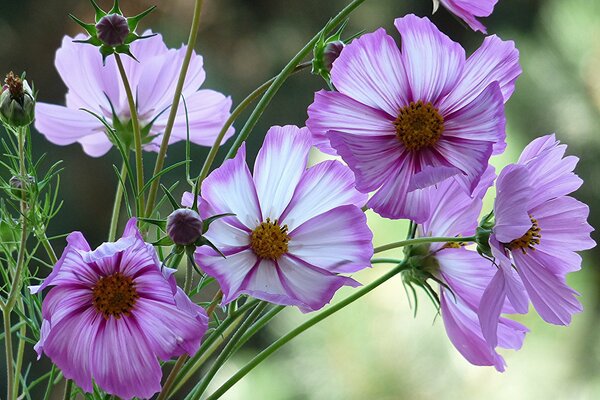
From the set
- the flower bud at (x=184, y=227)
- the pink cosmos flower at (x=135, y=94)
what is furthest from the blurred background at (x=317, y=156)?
the flower bud at (x=184, y=227)

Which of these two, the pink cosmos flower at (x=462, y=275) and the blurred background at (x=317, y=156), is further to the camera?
the blurred background at (x=317, y=156)

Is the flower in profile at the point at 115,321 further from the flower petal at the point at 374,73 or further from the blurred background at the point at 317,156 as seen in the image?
the blurred background at the point at 317,156

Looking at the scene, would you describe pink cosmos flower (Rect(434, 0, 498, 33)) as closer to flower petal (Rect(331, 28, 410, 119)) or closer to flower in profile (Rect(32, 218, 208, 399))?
flower petal (Rect(331, 28, 410, 119))

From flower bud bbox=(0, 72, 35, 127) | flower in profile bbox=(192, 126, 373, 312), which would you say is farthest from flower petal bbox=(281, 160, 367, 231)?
flower bud bbox=(0, 72, 35, 127)

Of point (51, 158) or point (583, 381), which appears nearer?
point (583, 381)

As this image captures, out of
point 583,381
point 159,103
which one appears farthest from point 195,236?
point 583,381

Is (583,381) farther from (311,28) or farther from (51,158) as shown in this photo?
(51,158)

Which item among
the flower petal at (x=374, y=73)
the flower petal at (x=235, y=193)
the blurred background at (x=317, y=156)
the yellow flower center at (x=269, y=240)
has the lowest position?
the yellow flower center at (x=269, y=240)
